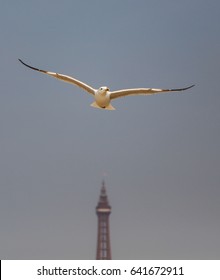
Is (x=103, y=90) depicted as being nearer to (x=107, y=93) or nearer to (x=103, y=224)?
(x=107, y=93)

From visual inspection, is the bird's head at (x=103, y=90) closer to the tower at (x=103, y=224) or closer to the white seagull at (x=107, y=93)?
the white seagull at (x=107, y=93)

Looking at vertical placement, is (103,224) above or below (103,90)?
above

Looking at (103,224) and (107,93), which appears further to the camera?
(103,224)

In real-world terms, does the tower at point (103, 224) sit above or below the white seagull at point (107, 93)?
above

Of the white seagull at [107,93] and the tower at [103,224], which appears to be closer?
the white seagull at [107,93]

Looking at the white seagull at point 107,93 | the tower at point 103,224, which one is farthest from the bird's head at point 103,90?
the tower at point 103,224

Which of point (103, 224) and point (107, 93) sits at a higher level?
point (103, 224)

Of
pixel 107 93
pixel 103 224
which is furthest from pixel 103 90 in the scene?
pixel 103 224

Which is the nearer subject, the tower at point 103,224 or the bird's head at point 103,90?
the bird's head at point 103,90

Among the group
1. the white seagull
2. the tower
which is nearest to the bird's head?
the white seagull

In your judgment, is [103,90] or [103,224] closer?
[103,90]
